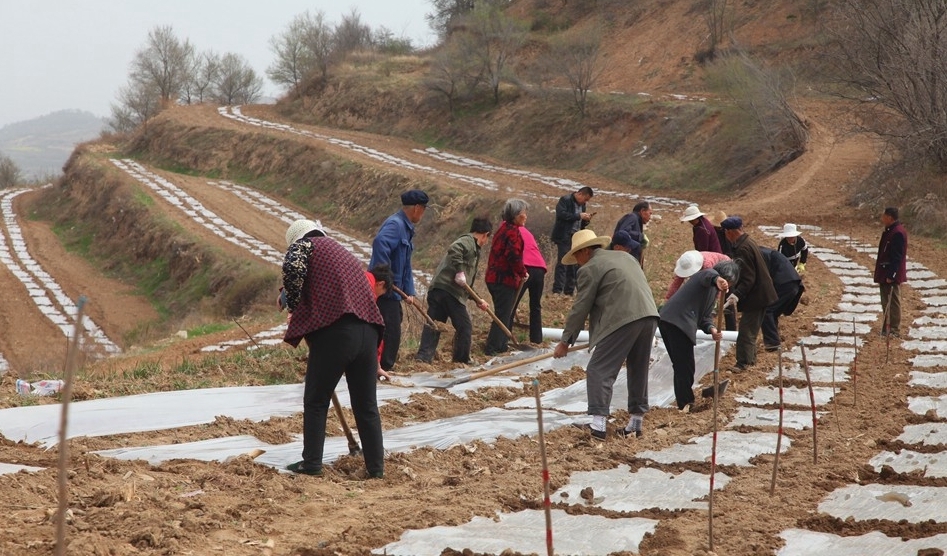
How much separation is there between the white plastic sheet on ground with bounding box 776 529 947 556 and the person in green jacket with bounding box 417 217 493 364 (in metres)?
5.19

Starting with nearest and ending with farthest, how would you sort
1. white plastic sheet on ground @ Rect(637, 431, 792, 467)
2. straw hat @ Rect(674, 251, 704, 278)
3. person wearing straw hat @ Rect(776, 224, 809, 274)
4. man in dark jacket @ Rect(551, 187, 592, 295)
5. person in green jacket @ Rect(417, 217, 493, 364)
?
white plastic sheet on ground @ Rect(637, 431, 792, 467) → straw hat @ Rect(674, 251, 704, 278) → person in green jacket @ Rect(417, 217, 493, 364) → person wearing straw hat @ Rect(776, 224, 809, 274) → man in dark jacket @ Rect(551, 187, 592, 295)

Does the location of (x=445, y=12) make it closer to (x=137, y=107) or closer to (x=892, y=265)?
(x=137, y=107)

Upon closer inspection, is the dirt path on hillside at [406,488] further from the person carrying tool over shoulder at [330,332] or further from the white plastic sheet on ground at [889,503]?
the person carrying tool over shoulder at [330,332]

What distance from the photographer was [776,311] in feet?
33.4

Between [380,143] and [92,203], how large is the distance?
11469 mm

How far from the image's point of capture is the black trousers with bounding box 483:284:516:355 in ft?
33.9

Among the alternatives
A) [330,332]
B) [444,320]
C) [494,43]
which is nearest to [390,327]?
[444,320]

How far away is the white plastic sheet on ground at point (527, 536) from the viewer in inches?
167

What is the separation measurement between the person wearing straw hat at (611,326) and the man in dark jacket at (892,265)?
4963 mm

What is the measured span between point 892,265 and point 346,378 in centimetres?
782

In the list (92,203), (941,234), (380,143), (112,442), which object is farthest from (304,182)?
(112,442)

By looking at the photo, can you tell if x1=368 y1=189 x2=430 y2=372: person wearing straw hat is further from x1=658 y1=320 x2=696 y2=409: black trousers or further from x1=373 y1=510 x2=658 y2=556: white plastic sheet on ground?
x1=373 y1=510 x2=658 y2=556: white plastic sheet on ground

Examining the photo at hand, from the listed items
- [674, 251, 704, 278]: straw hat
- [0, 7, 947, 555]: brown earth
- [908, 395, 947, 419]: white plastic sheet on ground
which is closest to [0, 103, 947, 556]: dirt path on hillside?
[0, 7, 947, 555]: brown earth

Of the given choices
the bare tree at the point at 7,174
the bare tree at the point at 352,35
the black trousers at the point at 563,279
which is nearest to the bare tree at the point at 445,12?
the bare tree at the point at 352,35
